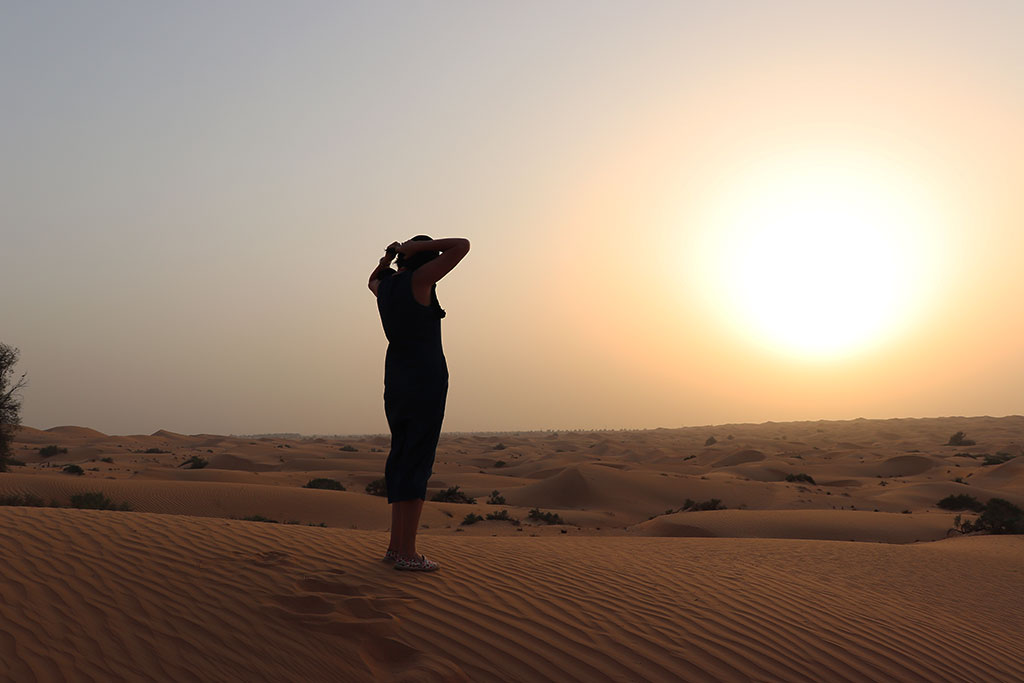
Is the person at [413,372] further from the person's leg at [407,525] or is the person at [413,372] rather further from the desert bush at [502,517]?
the desert bush at [502,517]

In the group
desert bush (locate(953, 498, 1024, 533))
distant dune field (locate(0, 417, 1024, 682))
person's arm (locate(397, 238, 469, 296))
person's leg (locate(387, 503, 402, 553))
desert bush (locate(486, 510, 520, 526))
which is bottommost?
desert bush (locate(486, 510, 520, 526))

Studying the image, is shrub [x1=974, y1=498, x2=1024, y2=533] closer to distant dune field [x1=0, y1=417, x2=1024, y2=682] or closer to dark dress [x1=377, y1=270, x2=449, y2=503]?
distant dune field [x1=0, y1=417, x2=1024, y2=682]

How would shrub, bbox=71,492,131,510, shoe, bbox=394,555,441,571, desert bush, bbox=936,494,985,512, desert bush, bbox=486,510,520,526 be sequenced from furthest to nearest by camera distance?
desert bush, bbox=936,494,985,512 < desert bush, bbox=486,510,520,526 < shrub, bbox=71,492,131,510 < shoe, bbox=394,555,441,571

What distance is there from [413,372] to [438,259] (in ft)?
3.05

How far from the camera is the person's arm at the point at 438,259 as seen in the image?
535 centimetres

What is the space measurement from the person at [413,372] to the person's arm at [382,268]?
10 centimetres

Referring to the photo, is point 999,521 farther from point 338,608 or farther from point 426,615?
Result: point 338,608

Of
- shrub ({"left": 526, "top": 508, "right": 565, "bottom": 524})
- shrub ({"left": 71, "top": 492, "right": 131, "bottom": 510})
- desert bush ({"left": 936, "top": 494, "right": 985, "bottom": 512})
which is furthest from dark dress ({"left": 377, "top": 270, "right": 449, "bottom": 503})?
desert bush ({"left": 936, "top": 494, "right": 985, "bottom": 512})

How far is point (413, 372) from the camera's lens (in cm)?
550

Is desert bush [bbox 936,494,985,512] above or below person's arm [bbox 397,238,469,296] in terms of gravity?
below

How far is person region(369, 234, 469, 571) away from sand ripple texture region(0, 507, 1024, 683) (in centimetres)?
65

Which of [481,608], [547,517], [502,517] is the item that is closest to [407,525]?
[481,608]

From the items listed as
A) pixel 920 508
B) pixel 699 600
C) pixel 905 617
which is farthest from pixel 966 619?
pixel 920 508

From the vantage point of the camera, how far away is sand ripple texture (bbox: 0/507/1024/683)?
405 cm
